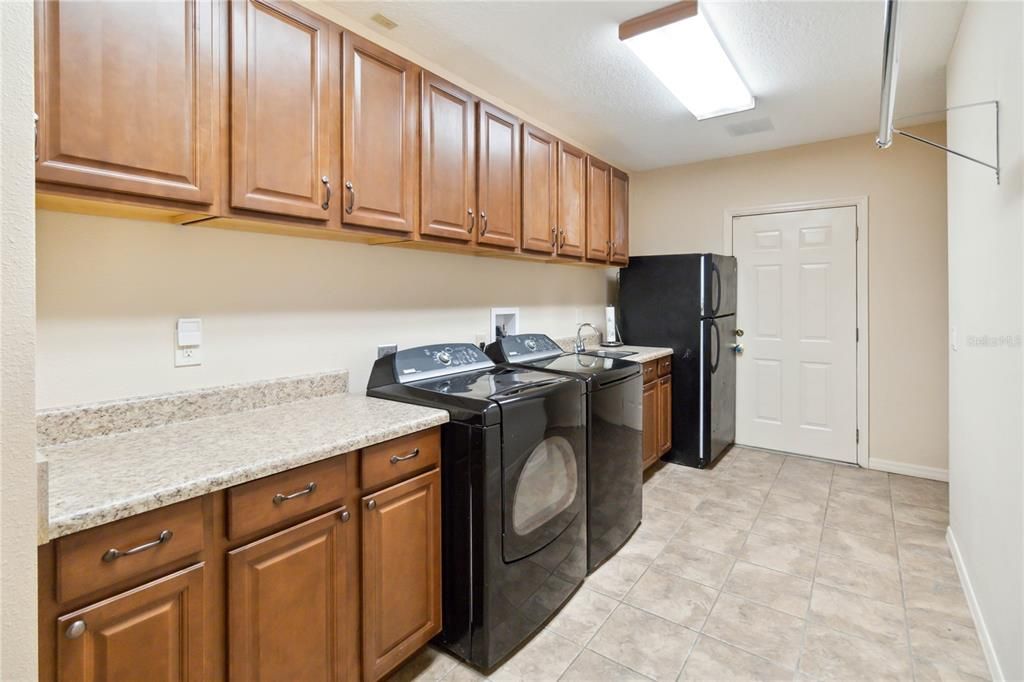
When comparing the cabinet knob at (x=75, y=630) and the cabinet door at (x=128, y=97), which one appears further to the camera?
the cabinet door at (x=128, y=97)

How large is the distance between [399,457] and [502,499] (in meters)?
0.39

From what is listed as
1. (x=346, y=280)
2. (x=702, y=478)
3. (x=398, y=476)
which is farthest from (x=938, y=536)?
(x=346, y=280)

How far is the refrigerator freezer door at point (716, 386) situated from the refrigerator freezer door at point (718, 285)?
8cm

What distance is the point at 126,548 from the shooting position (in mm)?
992

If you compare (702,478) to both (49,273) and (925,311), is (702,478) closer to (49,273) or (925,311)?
(925,311)

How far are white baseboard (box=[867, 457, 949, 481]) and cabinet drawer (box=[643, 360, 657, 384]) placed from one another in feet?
5.99

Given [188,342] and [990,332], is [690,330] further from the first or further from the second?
[188,342]

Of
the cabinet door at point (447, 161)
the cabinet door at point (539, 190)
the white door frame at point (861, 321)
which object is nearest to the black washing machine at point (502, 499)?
the cabinet door at point (447, 161)

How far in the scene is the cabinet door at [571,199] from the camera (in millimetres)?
2988

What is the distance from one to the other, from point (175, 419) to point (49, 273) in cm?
52

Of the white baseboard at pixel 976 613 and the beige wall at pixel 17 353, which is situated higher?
the beige wall at pixel 17 353

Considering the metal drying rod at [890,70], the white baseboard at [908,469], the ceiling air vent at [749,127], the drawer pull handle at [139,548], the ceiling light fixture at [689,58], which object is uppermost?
the ceiling air vent at [749,127]

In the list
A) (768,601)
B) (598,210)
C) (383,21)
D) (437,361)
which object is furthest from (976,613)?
(383,21)

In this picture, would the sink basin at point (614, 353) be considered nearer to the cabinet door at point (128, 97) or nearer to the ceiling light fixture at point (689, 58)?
the ceiling light fixture at point (689, 58)
